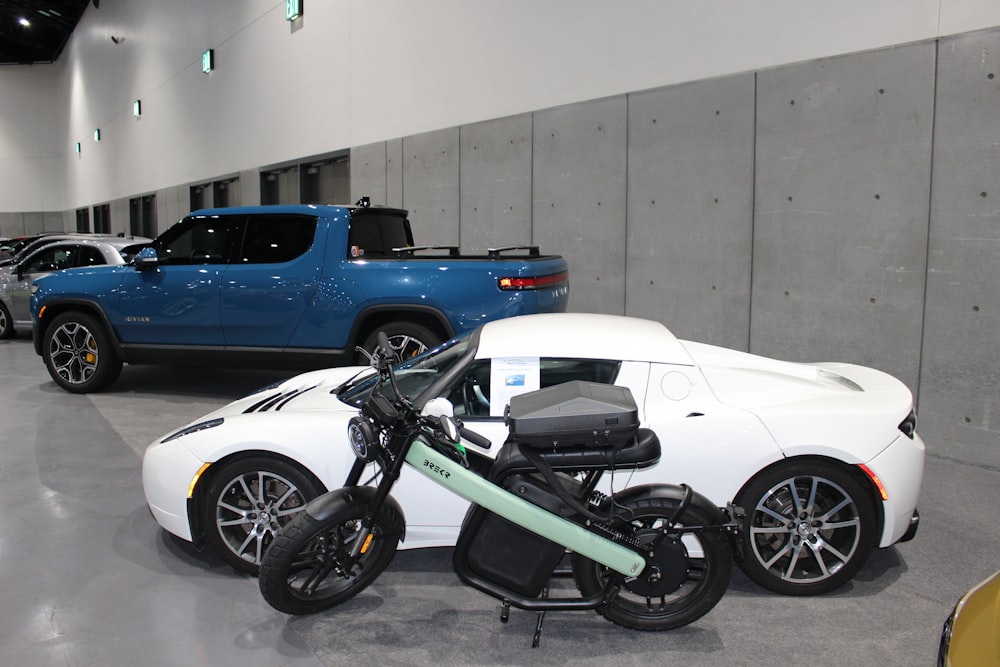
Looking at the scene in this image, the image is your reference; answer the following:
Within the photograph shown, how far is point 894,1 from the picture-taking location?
5520 mm

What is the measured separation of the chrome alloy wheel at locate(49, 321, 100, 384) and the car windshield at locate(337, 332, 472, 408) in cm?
492

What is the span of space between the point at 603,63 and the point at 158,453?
616 centimetres

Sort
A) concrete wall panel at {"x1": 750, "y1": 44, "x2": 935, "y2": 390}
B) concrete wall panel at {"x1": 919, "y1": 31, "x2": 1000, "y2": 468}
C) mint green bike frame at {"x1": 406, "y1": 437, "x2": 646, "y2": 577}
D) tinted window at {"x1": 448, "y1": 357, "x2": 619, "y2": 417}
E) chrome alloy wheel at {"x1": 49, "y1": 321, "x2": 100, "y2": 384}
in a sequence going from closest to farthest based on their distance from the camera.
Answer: mint green bike frame at {"x1": 406, "y1": 437, "x2": 646, "y2": 577} → tinted window at {"x1": 448, "y1": 357, "x2": 619, "y2": 417} → concrete wall panel at {"x1": 919, "y1": 31, "x2": 1000, "y2": 468} → concrete wall panel at {"x1": 750, "y1": 44, "x2": 935, "y2": 390} → chrome alloy wheel at {"x1": 49, "y1": 321, "x2": 100, "y2": 384}

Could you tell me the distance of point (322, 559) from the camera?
9.98 ft

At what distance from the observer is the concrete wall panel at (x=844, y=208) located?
5.55m

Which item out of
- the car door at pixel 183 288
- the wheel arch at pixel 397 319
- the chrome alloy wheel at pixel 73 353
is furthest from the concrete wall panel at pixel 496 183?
the chrome alloy wheel at pixel 73 353

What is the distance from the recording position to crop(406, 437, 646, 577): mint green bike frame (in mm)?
2713

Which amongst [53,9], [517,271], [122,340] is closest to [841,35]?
[517,271]

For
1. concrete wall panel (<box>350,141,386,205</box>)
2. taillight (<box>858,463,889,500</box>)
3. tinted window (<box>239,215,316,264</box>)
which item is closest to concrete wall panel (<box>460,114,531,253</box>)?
concrete wall panel (<box>350,141,386,205</box>)

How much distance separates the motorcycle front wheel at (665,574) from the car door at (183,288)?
5.04 meters

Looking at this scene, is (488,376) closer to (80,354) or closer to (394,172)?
(80,354)

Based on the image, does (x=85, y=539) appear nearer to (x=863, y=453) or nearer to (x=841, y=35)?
(x=863, y=453)

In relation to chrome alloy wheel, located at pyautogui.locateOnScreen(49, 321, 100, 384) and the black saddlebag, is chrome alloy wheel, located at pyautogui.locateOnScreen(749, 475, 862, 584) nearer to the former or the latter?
the black saddlebag

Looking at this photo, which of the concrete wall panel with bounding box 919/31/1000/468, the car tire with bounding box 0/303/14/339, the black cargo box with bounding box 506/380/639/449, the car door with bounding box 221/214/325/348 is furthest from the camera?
the car tire with bounding box 0/303/14/339
